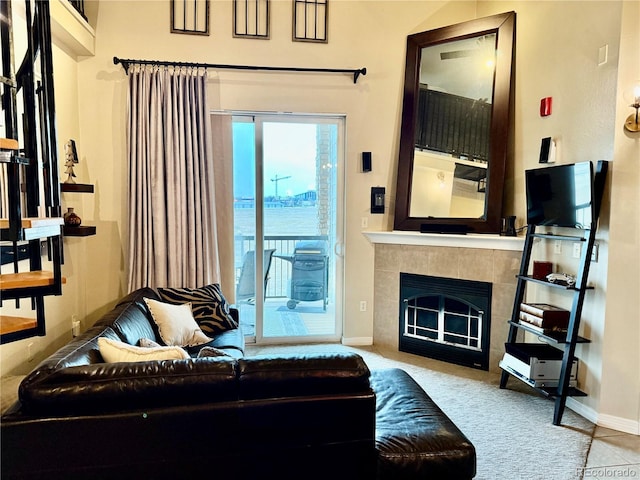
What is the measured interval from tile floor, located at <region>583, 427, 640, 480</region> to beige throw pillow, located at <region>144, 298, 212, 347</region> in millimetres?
2517

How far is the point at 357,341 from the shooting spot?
14.6 ft

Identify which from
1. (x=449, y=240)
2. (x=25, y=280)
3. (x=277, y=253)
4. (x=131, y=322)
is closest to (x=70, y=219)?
(x=131, y=322)

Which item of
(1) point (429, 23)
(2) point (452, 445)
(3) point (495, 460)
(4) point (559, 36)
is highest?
(1) point (429, 23)

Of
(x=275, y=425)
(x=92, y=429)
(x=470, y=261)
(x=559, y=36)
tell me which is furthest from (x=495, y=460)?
(x=559, y=36)

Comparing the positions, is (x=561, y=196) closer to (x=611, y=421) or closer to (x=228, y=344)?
(x=611, y=421)

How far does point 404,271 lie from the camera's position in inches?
165

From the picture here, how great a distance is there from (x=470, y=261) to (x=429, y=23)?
237cm

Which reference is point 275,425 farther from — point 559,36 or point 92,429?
point 559,36

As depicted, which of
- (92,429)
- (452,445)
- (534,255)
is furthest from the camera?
(534,255)

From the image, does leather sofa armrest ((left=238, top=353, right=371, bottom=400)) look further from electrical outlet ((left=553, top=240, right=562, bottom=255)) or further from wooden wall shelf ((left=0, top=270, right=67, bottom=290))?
electrical outlet ((left=553, top=240, right=562, bottom=255))

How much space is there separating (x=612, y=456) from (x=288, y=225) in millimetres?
3073

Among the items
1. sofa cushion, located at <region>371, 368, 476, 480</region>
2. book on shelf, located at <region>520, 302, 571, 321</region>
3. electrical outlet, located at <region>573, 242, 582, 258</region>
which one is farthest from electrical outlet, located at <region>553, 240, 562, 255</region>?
sofa cushion, located at <region>371, 368, 476, 480</region>

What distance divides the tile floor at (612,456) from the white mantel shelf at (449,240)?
4.75ft

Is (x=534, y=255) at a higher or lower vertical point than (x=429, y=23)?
lower
